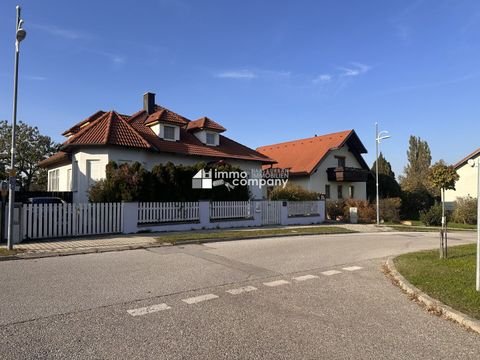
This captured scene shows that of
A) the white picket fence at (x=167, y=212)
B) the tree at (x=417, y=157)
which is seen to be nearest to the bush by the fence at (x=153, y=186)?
the white picket fence at (x=167, y=212)

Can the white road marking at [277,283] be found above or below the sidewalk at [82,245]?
below

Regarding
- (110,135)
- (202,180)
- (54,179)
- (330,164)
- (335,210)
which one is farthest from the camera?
(330,164)

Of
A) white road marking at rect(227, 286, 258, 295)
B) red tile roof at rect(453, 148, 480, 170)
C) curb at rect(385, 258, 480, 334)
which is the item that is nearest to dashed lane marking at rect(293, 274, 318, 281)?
white road marking at rect(227, 286, 258, 295)

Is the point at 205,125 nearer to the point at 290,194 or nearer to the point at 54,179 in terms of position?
the point at 290,194

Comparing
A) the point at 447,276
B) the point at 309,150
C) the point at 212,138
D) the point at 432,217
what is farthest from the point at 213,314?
the point at 309,150

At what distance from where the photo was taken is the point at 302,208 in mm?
24672

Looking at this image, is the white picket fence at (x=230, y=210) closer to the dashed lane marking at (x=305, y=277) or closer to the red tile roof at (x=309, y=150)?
the dashed lane marking at (x=305, y=277)

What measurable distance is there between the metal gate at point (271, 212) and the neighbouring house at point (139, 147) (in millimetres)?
2549

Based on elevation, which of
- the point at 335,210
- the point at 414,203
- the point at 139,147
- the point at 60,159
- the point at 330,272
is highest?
the point at 139,147

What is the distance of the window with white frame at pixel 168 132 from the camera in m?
26.5

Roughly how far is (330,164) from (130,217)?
2357 centimetres

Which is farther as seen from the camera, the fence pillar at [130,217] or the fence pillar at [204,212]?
the fence pillar at [204,212]

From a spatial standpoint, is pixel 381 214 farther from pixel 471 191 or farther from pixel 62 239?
pixel 62 239

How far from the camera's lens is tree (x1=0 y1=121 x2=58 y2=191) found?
43.6 meters
